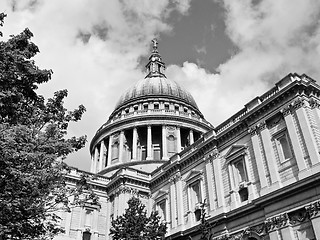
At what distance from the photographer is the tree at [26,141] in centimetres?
1184

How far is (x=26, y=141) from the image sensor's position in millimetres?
12695

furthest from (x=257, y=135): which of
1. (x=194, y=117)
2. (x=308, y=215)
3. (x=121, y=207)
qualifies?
(x=194, y=117)

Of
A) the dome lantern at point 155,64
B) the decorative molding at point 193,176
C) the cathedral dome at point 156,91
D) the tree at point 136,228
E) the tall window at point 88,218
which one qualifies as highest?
the dome lantern at point 155,64

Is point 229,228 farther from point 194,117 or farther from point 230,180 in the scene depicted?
point 194,117

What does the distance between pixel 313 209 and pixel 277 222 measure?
278cm

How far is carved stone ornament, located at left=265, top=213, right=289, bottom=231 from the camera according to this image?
21656mm

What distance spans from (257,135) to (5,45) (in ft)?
62.0

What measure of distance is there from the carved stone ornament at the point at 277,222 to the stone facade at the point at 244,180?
6 centimetres

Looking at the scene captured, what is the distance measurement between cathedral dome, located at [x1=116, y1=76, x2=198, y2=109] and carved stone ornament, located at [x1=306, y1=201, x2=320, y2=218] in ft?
122

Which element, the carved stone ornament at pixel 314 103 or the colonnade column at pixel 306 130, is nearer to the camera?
the colonnade column at pixel 306 130

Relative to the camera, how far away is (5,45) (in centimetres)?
1322

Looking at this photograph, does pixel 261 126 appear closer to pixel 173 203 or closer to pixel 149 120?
pixel 173 203

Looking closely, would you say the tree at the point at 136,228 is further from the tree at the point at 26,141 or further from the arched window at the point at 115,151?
the arched window at the point at 115,151

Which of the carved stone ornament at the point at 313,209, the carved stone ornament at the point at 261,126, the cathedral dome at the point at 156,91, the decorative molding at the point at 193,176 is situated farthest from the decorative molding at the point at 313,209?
the cathedral dome at the point at 156,91
